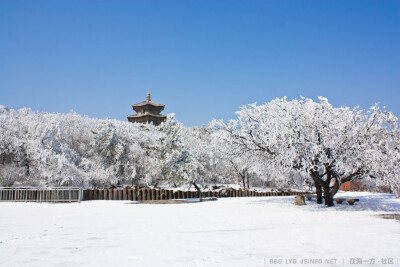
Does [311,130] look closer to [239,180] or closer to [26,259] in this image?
[26,259]

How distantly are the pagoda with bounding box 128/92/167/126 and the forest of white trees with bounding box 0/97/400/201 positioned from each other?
909 inches

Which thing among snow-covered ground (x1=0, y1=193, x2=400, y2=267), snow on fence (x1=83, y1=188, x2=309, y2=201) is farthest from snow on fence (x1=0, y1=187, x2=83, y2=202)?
snow-covered ground (x1=0, y1=193, x2=400, y2=267)

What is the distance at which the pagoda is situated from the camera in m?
67.8

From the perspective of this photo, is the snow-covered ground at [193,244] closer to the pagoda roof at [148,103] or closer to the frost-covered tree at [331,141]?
the frost-covered tree at [331,141]

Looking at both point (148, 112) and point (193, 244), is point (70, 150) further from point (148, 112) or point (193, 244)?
point (148, 112)

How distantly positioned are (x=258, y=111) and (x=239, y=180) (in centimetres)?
2931

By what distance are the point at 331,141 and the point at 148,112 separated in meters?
56.4

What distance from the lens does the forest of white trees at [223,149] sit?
15594 millimetres

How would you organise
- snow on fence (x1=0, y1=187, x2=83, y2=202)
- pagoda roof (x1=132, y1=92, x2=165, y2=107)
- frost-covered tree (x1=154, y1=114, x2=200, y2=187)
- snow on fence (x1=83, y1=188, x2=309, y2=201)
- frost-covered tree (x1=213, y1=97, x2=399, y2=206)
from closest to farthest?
frost-covered tree (x1=213, y1=97, x2=399, y2=206) → snow on fence (x1=0, y1=187, x2=83, y2=202) → snow on fence (x1=83, y1=188, x2=309, y2=201) → frost-covered tree (x1=154, y1=114, x2=200, y2=187) → pagoda roof (x1=132, y1=92, x2=165, y2=107)

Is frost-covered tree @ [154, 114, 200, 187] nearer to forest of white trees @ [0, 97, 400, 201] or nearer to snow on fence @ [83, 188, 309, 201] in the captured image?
forest of white trees @ [0, 97, 400, 201]

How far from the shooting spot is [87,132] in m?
34.5

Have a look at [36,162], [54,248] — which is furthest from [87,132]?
[54,248]

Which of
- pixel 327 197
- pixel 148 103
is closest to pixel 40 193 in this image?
pixel 327 197

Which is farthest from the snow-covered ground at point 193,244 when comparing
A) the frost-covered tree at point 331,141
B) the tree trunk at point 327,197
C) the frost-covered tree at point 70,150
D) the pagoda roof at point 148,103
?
the pagoda roof at point 148,103
